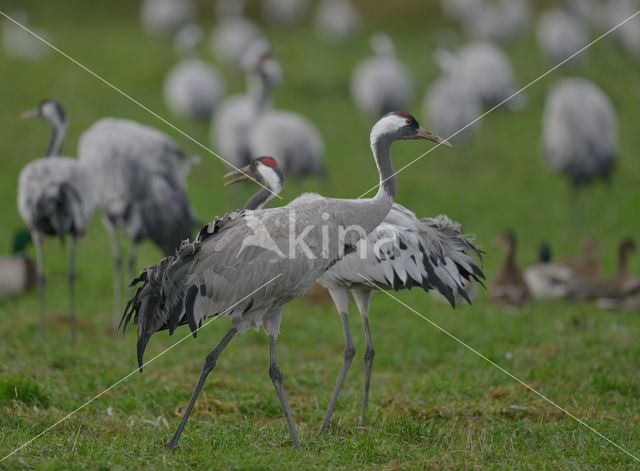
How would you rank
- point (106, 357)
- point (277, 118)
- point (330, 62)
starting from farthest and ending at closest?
1. point (330, 62)
2. point (277, 118)
3. point (106, 357)

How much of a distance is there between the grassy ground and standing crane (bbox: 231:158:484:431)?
2.10 ft

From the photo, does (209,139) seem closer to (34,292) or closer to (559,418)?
(34,292)

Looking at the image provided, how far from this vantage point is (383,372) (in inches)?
311

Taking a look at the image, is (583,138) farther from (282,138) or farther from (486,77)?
(486,77)

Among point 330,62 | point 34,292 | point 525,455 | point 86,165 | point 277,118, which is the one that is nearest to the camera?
point 525,455

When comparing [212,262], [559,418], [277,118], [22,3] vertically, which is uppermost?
[22,3]

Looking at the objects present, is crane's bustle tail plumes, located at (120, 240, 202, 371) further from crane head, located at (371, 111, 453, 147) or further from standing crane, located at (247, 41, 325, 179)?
standing crane, located at (247, 41, 325, 179)

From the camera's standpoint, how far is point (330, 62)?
22.8 metres

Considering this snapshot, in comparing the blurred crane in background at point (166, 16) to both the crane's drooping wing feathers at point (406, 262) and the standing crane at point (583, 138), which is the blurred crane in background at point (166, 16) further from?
the crane's drooping wing feathers at point (406, 262)

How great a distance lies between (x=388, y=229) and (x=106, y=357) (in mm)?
2612

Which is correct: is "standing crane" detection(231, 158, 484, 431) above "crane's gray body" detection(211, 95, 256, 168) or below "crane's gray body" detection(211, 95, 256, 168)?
below

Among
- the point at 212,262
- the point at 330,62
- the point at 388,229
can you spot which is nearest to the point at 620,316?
the point at 388,229

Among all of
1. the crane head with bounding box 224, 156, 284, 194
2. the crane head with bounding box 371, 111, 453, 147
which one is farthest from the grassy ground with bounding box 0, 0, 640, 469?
the crane head with bounding box 371, 111, 453, 147

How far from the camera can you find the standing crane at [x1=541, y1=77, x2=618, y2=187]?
14.4 metres
